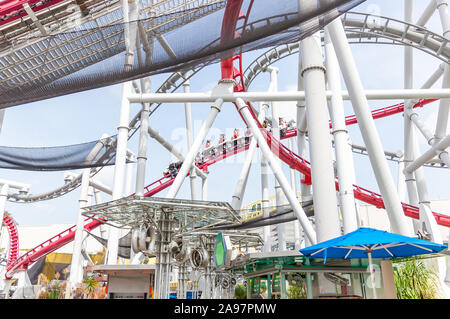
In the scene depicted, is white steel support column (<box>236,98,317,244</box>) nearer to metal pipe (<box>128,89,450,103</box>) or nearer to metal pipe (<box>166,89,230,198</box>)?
metal pipe (<box>128,89,450,103</box>)

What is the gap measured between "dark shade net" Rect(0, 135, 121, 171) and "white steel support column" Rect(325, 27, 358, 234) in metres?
7.05

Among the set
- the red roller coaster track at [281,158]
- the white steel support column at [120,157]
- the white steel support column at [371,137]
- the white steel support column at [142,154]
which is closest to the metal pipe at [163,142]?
the white steel support column at [142,154]

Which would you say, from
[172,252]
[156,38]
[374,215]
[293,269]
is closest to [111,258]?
Answer: [172,252]

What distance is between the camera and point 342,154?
32.3ft

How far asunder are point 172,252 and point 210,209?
1630mm

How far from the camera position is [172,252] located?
9281mm

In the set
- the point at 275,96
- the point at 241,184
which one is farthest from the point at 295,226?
the point at 275,96

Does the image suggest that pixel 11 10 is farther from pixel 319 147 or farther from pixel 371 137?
pixel 371 137

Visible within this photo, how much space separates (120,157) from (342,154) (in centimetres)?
621

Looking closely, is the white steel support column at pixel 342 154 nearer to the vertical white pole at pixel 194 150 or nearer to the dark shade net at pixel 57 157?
the vertical white pole at pixel 194 150

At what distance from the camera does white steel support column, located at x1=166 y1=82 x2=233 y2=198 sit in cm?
991

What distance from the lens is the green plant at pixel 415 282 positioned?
9.03 m

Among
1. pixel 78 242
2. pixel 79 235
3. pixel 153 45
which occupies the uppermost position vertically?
pixel 153 45
